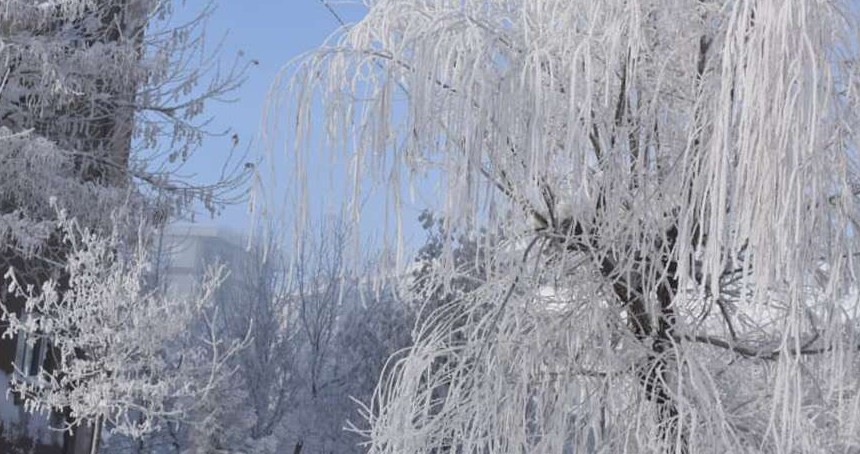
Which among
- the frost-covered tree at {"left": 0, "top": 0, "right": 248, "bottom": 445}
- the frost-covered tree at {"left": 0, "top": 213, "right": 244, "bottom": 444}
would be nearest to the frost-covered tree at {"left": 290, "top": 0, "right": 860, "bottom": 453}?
the frost-covered tree at {"left": 0, "top": 213, "right": 244, "bottom": 444}

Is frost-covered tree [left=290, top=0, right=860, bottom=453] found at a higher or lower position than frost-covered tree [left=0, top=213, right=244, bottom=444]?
higher

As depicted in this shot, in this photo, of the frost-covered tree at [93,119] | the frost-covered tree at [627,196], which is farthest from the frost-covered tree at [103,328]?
the frost-covered tree at [627,196]

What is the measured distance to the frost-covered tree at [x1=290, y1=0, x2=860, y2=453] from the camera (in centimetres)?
287

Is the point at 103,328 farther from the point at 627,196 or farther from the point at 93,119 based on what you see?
the point at 627,196

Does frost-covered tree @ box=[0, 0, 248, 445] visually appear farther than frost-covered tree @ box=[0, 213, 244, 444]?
Yes

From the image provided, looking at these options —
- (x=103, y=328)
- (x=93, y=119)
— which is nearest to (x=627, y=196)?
(x=103, y=328)

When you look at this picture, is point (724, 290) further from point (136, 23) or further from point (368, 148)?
point (136, 23)

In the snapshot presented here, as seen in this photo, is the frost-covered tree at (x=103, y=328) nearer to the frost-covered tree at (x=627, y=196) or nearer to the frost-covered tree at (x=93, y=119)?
the frost-covered tree at (x=93, y=119)

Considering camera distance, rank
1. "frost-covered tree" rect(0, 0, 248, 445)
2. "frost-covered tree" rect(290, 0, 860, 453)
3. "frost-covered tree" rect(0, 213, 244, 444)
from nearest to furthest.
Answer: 1. "frost-covered tree" rect(290, 0, 860, 453)
2. "frost-covered tree" rect(0, 213, 244, 444)
3. "frost-covered tree" rect(0, 0, 248, 445)

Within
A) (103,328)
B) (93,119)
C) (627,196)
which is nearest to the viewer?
(627,196)

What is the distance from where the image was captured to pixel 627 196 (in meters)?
3.43

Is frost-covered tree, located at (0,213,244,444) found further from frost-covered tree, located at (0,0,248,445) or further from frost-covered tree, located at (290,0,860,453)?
frost-covered tree, located at (290,0,860,453)

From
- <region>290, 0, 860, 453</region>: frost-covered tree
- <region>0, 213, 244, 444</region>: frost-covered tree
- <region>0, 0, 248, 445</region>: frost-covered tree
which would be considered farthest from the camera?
<region>0, 0, 248, 445</region>: frost-covered tree

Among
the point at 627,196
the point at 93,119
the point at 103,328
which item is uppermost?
the point at 93,119
